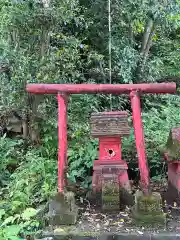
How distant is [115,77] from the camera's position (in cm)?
658

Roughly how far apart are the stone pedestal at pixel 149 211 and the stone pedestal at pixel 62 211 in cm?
63

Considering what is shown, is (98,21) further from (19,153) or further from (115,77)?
(19,153)

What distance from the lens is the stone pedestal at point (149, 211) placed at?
3365mm

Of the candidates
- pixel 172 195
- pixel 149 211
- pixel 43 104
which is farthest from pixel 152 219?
pixel 43 104

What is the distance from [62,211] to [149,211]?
840 mm

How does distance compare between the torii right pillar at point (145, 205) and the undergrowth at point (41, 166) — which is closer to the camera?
the torii right pillar at point (145, 205)

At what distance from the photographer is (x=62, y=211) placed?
340 cm

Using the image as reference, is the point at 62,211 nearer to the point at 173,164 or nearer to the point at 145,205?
the point at 145,205

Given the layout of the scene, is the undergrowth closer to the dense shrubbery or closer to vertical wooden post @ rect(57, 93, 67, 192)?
the dense shrubbery

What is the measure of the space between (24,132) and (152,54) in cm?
411

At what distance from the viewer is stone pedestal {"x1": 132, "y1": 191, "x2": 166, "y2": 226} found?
337 cm

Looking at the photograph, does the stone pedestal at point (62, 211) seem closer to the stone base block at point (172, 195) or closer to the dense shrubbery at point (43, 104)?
the dense shrubbery at point (43, 104)

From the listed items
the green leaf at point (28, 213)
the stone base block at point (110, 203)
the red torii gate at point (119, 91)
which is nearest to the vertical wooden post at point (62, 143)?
the red torii gate at point (119, 91)

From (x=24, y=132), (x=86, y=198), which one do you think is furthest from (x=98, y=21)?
(x=86, y=198)
